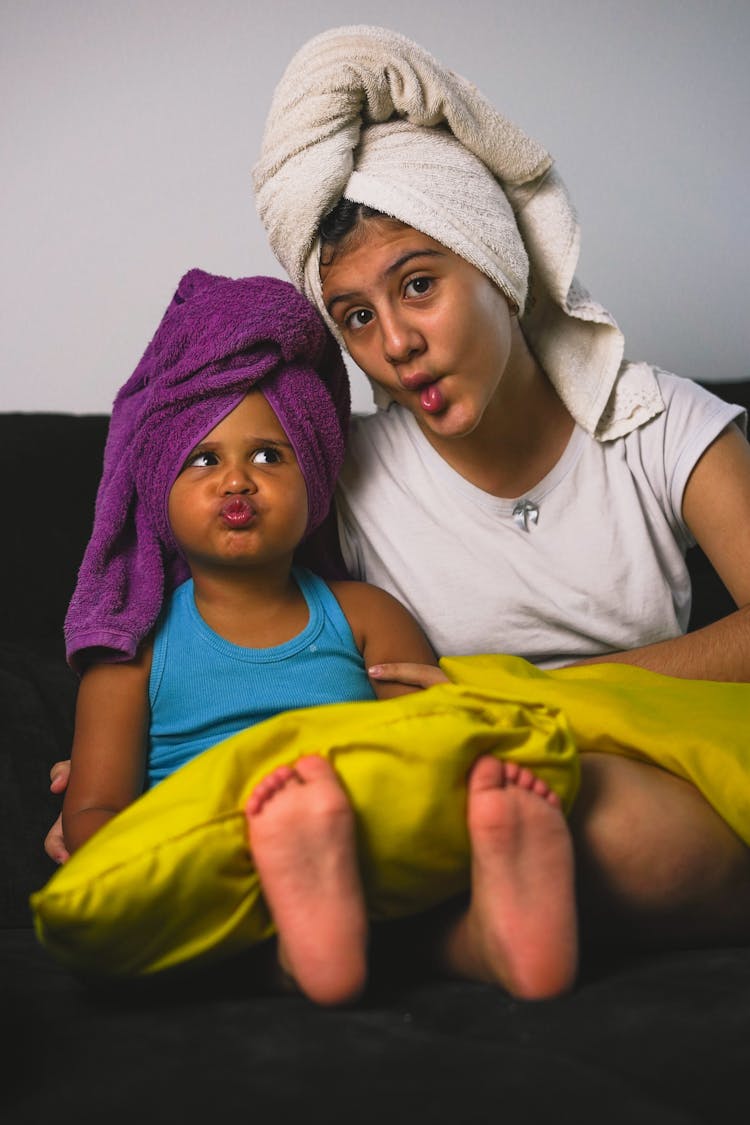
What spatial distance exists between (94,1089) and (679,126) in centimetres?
215

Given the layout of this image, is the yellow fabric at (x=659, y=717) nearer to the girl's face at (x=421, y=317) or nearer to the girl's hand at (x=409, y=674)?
the girl's hand at (x=409, y=674)

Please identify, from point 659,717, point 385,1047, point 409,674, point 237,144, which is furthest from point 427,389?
point 237,144

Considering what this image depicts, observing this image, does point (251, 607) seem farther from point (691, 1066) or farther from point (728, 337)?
point (728, 337)

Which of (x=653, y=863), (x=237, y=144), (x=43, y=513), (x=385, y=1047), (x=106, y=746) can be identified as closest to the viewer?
(x=385, y=1047)

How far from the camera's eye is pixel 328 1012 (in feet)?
2.81

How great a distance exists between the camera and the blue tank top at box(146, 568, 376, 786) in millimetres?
1312

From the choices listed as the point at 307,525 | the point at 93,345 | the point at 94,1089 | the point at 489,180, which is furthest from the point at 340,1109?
the point at 93,345

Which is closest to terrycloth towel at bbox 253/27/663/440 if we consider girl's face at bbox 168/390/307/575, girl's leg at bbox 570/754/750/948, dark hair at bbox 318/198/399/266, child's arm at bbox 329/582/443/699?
dark hair at bbox 318/198/399/266

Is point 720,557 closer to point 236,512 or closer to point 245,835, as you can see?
point 236,512

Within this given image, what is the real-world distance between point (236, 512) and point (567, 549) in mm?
474

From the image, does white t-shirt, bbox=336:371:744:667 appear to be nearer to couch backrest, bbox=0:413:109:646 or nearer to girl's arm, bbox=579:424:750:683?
girl's arm, bbox=579:424:750:683

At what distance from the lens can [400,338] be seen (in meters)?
1.39

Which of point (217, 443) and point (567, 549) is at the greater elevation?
point (217, 443)

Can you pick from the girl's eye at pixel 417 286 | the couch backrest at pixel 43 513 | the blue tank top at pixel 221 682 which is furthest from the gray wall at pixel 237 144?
the blue tank top at pixel 221 682
